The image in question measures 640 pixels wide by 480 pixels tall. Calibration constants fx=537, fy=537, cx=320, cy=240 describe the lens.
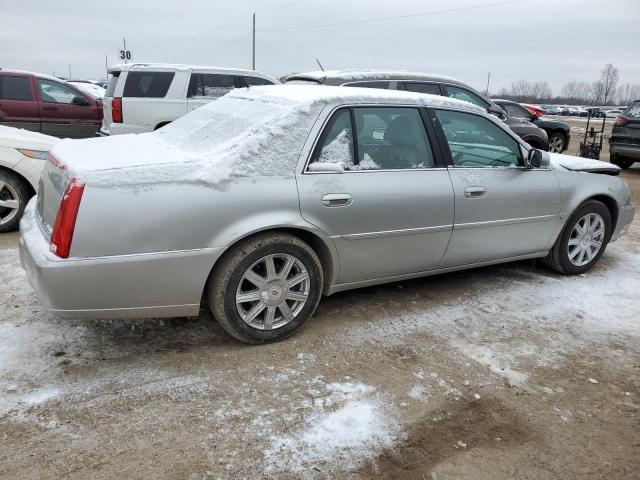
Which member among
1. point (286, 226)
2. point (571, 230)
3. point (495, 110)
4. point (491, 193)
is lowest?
point (571, 230)

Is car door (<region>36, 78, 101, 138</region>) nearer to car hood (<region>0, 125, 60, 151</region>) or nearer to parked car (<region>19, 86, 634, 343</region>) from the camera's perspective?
car hood (<region>0, 125, 60, 151</region>)

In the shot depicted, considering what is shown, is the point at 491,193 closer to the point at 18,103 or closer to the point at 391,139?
the point at 391,139

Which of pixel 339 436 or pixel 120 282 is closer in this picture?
pixel 339 436

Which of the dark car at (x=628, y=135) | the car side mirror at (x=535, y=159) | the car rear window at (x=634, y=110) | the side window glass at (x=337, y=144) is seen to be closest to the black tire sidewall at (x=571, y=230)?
the car side mirror at (x=535, y=159)

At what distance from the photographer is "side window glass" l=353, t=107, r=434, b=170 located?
363 centimetres

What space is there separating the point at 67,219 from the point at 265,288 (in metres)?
1.19

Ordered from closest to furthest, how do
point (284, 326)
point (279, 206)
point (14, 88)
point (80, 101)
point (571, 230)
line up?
point (279, 206) → point (284, 326) → point (571, 230) → point (14, 88) → point (80, 101)

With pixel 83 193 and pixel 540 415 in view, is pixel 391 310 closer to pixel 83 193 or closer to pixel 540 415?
pixel 540 415

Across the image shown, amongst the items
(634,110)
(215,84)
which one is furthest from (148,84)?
(634,110)

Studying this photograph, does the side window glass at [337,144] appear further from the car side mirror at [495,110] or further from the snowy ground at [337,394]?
the car side mirror at [495,110]

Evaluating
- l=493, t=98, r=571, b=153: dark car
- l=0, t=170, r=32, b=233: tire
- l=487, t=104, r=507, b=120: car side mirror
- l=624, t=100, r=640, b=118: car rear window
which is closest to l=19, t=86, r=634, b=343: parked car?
l=0, t=170, r=32, b=233: tire

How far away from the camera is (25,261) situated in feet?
10.5

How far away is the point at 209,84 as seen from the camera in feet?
31.1

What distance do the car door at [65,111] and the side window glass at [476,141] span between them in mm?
8490
